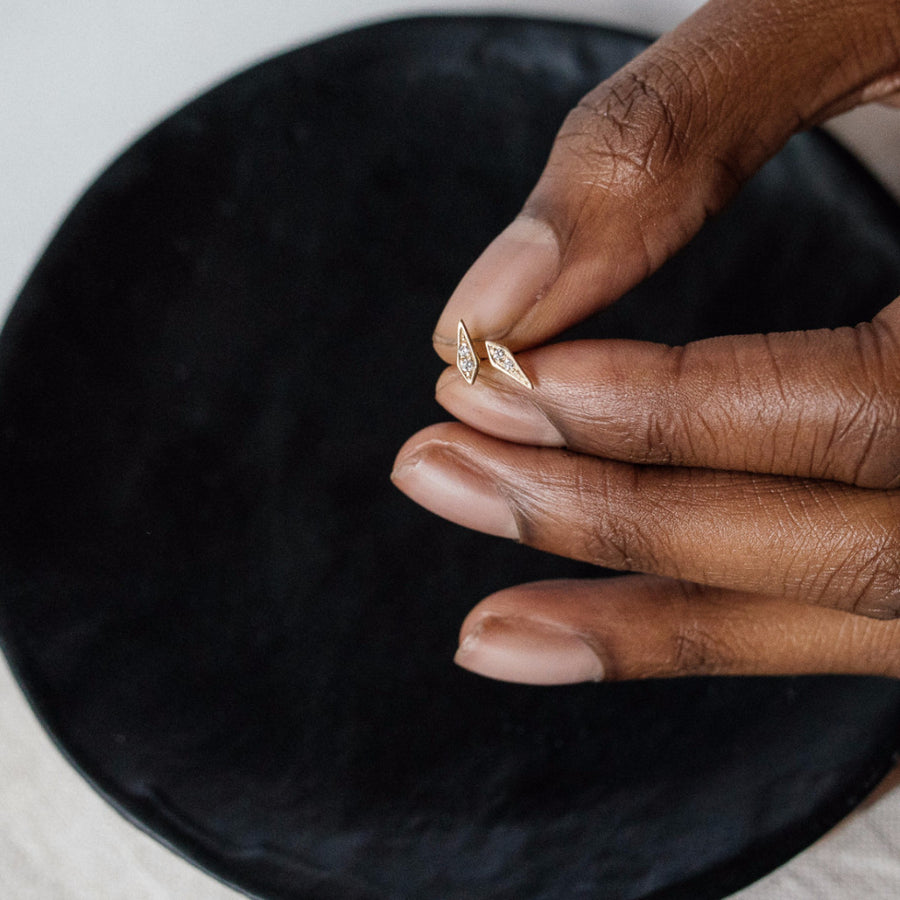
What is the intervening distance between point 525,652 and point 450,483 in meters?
0.13

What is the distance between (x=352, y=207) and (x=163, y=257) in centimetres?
14

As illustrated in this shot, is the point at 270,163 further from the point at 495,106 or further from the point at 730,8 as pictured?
the point at 730,8

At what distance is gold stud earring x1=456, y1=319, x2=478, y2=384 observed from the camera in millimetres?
416

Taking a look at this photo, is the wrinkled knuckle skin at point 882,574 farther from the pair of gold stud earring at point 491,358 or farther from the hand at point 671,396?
the pair of gold stud earring at point 491,358

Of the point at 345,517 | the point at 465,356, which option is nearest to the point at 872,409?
the point at 465,356

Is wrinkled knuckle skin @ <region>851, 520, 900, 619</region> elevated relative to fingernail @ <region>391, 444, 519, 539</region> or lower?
lower

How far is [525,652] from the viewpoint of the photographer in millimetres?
526

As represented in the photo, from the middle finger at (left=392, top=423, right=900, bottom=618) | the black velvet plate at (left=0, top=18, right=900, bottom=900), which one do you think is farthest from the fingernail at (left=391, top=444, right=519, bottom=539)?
the black velvet plate at (left=0, top=18, right=900, bottom=900)

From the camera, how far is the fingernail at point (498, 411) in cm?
44

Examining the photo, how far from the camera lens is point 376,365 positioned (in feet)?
2.11

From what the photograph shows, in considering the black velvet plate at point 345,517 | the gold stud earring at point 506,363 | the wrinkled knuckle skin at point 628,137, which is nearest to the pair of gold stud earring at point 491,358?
the gold stud earring at point 506,363

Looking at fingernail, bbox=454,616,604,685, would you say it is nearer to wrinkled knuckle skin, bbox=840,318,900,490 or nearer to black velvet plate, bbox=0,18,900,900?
black velvet plate, bbox=0,18,900,900

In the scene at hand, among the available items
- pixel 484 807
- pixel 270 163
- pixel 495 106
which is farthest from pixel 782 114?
pixel 484 807

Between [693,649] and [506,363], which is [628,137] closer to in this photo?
[506,363]
